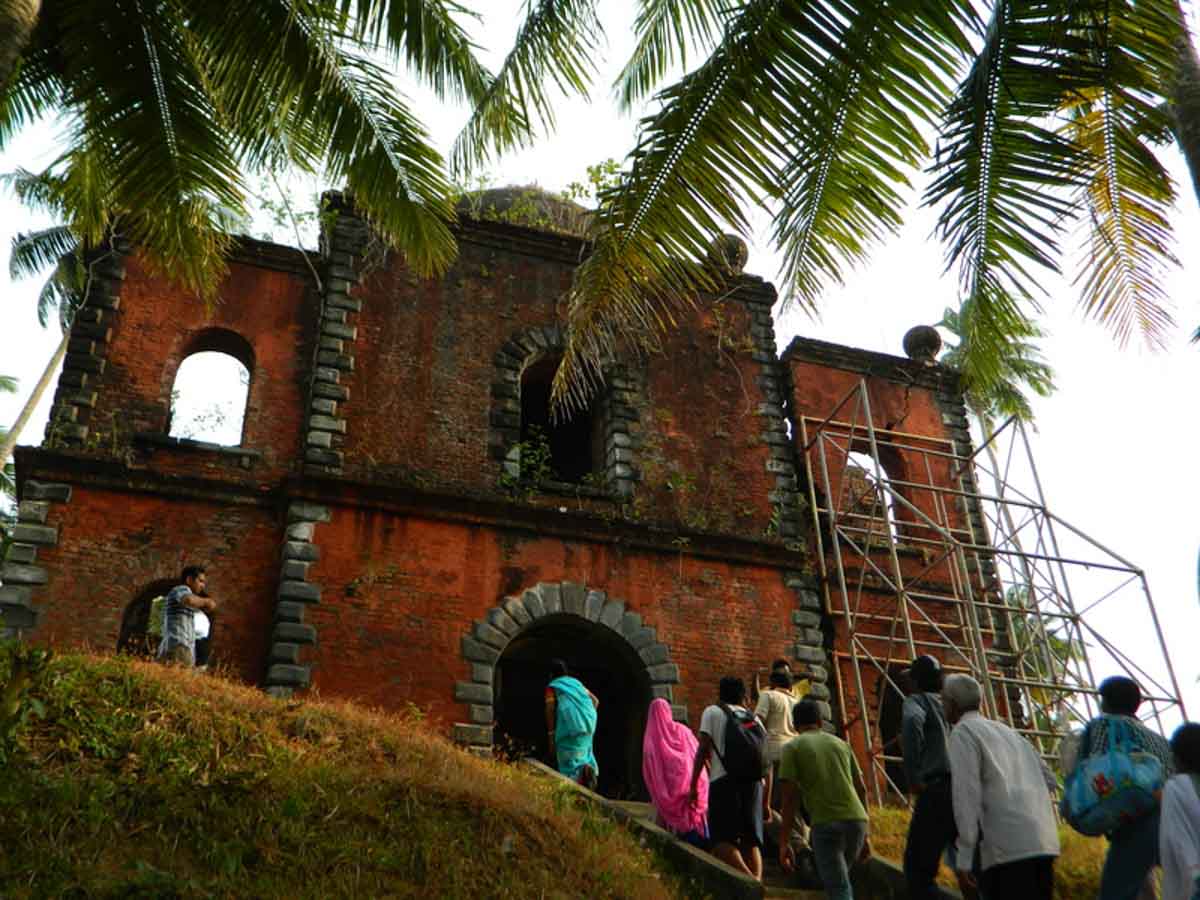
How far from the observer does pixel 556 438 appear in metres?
18.1

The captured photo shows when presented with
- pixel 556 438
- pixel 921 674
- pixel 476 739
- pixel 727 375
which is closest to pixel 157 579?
pixel 476 739

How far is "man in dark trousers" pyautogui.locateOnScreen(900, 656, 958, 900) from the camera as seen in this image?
6277mm

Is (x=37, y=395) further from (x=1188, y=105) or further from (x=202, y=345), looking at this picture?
(x=1188, y=105)

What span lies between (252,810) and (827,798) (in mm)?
3696

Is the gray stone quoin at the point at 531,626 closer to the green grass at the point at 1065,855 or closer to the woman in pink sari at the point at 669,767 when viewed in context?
the green grass at the point at 1065,855

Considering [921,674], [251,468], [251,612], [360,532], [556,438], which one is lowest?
[921,674]

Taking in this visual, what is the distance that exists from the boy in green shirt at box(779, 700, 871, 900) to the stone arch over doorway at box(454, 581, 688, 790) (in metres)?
6.04

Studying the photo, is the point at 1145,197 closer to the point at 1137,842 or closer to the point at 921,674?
the point at 921,674

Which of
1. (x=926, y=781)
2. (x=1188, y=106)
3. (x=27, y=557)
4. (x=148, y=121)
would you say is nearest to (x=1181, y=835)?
(x=926, y=781)

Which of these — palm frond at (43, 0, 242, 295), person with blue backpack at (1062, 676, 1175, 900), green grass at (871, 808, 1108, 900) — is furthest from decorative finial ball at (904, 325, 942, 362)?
person with blue backpack at (1062, 676, 1175, 900)

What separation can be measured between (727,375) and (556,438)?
2923 millimetres

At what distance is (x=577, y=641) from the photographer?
50.9 ft

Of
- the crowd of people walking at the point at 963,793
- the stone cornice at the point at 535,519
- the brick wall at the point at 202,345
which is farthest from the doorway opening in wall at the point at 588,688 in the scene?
the crowd of people walking at the point at 963,793

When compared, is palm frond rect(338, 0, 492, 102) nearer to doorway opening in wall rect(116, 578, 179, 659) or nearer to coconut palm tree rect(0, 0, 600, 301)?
coconut palm tree rect(0, 0, 600, 301)
